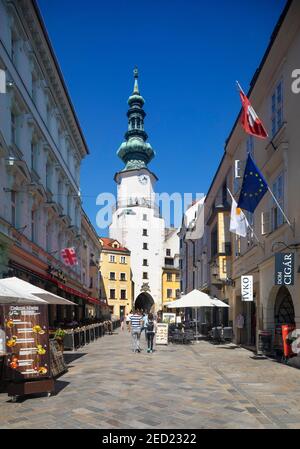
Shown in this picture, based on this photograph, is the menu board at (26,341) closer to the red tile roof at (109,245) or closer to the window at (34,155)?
the window at (34,155)

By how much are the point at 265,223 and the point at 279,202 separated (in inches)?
84.4

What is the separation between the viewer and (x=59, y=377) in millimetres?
12656

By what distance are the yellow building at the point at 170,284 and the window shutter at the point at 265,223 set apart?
212 feet

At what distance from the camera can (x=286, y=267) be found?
14.9 metres

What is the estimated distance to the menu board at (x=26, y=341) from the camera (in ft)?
31.2

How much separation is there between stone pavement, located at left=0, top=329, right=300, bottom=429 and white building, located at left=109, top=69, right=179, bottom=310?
A: 216 ft

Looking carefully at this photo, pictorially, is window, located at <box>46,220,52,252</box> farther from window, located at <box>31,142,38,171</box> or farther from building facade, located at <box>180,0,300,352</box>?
building facade, located at <box>180,0,300,352</box>

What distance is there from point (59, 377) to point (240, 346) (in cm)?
1336

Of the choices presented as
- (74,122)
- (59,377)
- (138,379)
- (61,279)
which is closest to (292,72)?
(138,379)

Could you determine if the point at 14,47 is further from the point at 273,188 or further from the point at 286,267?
the point at 286,267

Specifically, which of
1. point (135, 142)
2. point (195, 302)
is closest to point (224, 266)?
point (195, 302)

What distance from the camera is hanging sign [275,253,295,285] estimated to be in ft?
48.8
